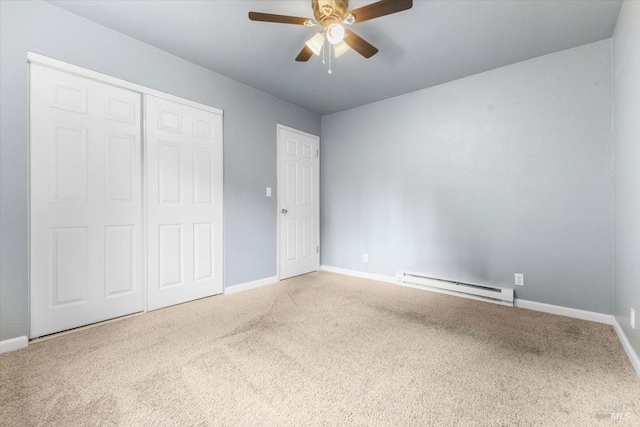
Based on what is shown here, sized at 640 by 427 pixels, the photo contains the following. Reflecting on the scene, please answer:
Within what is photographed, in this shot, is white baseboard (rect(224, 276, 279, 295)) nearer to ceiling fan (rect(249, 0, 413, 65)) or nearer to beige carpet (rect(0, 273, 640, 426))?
beige carpet (rect(0, 273, 640, 426))

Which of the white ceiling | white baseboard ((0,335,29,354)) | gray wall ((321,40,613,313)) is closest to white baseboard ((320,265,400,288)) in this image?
gray wall ((321,40,613,313))

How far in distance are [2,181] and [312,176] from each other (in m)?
3.27

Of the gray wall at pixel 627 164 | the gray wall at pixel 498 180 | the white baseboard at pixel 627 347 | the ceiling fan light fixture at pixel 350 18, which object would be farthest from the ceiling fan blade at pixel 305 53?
the white baseboard at pixel 627 347

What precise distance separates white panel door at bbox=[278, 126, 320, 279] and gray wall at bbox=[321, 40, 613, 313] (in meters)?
0.57

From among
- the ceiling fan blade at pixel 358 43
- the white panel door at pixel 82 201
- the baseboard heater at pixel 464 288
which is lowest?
the baseboard heater at pixel 464 288

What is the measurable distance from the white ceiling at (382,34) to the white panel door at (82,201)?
0.68m

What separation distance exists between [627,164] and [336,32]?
88.7 inches

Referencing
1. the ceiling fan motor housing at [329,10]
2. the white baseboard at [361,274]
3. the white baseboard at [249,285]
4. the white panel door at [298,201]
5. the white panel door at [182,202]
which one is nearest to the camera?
the ceiling fan motor housing at [329,10]

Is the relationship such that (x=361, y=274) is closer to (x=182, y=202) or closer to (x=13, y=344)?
(x=182, y=202)

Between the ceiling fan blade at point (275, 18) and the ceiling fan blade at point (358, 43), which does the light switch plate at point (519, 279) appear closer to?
the ceiling fan blade at point (358, 43)

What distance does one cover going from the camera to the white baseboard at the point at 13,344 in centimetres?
188

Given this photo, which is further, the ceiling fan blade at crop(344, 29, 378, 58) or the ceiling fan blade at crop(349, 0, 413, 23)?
the ceiling fan blade at crop(344, 29, 378, 58)

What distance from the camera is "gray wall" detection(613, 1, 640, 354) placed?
1701 mm

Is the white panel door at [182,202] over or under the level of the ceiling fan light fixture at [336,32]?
under
